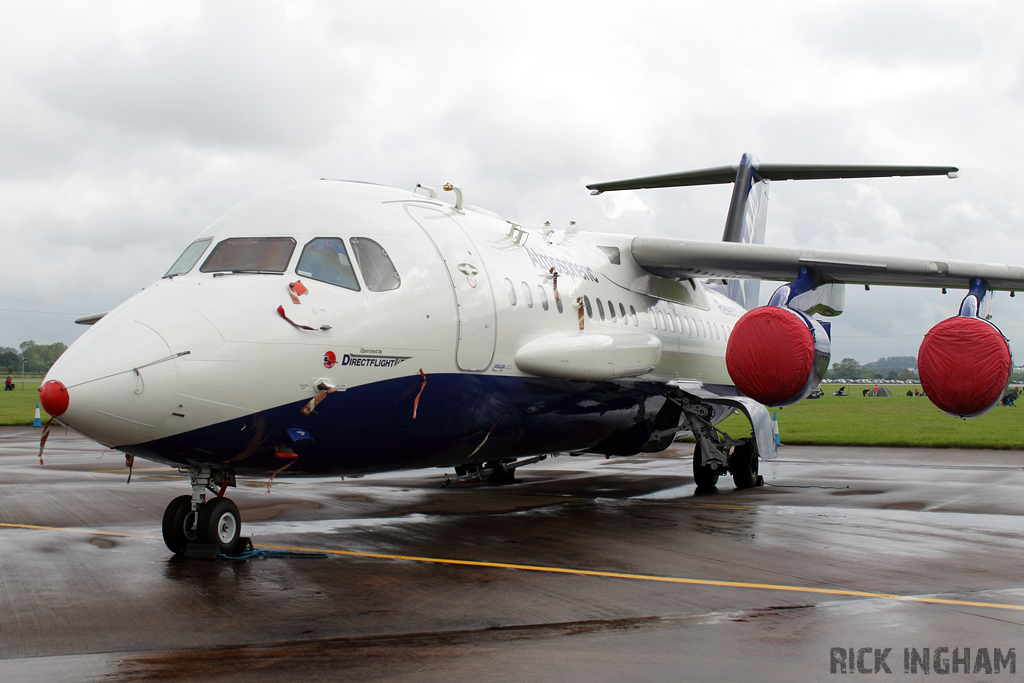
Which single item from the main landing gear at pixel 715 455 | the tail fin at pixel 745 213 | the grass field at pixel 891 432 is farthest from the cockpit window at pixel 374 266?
the grass field at pixel 891 432

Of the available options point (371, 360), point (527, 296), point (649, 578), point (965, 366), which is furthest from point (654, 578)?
point (965, 366)

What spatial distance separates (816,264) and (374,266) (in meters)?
7.45

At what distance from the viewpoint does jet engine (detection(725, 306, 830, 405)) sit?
10953 millimetres

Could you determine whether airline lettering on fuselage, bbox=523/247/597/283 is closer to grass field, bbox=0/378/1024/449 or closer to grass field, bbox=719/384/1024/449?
grass field, bbox=0/378/1024/449

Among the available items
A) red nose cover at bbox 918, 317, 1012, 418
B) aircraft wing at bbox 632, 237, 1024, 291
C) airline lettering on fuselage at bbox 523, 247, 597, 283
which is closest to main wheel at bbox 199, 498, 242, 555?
airline lettering on fuselage at bbox 523, 247, 597, 283

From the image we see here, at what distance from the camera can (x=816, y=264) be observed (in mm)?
12938

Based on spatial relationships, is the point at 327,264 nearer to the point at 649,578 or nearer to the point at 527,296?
the point at 527,296

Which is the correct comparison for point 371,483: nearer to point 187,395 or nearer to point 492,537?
point 492,537

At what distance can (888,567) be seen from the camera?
7875 mm

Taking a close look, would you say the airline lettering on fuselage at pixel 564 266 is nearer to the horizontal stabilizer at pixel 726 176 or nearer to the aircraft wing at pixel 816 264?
the aircraft wing at pixel 816 264

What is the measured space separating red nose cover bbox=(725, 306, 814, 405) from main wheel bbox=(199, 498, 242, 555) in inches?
247

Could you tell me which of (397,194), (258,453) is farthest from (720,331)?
(258,453)

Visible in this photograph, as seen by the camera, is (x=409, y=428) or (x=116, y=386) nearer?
(x=116, y=386)

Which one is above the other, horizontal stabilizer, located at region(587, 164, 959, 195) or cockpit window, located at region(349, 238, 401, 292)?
horizontal stabilizer, located at region(587, 164, 959, 195)
